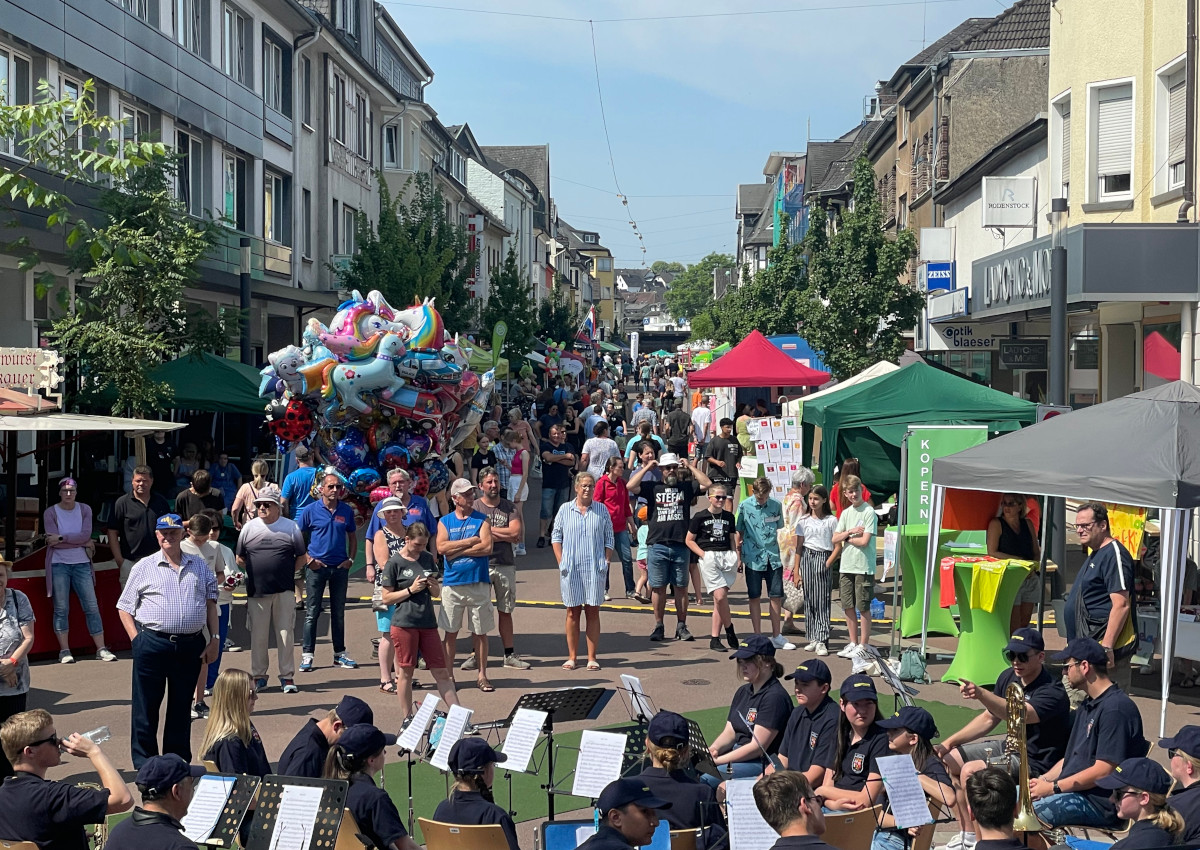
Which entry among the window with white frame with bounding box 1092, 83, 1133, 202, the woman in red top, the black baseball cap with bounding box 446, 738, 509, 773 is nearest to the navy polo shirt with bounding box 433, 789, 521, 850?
the black baseball cap with bounding box 446, 738, 509, 773

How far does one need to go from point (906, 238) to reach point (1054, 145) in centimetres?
656

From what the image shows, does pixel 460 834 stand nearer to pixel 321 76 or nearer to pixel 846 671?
pixel 846 671

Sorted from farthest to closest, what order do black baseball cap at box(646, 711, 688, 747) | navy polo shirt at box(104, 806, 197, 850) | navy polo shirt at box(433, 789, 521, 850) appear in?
1. black baseball cap at box(646, 711, 688, 747)
2. navy polo shirt at box(433, 789, 521, 850)
3. navy polo shirt at box(104, 806, 197, 850)

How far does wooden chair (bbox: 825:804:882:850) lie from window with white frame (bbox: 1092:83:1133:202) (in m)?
13.8

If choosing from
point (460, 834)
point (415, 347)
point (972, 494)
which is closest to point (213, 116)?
point (415, 347)

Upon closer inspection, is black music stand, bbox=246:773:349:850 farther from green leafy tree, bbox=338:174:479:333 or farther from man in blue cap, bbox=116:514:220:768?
green leafy tree, bbox=338:174:479:333

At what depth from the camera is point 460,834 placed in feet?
19.5

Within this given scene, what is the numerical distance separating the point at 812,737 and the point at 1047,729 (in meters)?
1.46

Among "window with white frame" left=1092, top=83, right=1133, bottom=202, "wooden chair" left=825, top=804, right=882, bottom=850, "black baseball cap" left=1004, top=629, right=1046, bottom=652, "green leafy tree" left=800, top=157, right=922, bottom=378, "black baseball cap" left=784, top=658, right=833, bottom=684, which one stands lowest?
"wooden chair" left=825, top=804, right=882, bottom=850

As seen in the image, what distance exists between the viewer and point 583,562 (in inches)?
478

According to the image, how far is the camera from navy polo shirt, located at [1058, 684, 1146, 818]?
23.4 feet

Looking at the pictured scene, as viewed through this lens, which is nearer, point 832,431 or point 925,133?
point 832,431

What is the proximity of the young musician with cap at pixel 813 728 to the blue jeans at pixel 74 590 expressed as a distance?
7.48 meters

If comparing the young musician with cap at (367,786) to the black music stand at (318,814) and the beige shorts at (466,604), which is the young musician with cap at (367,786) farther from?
the beige shorts at (466,604)
